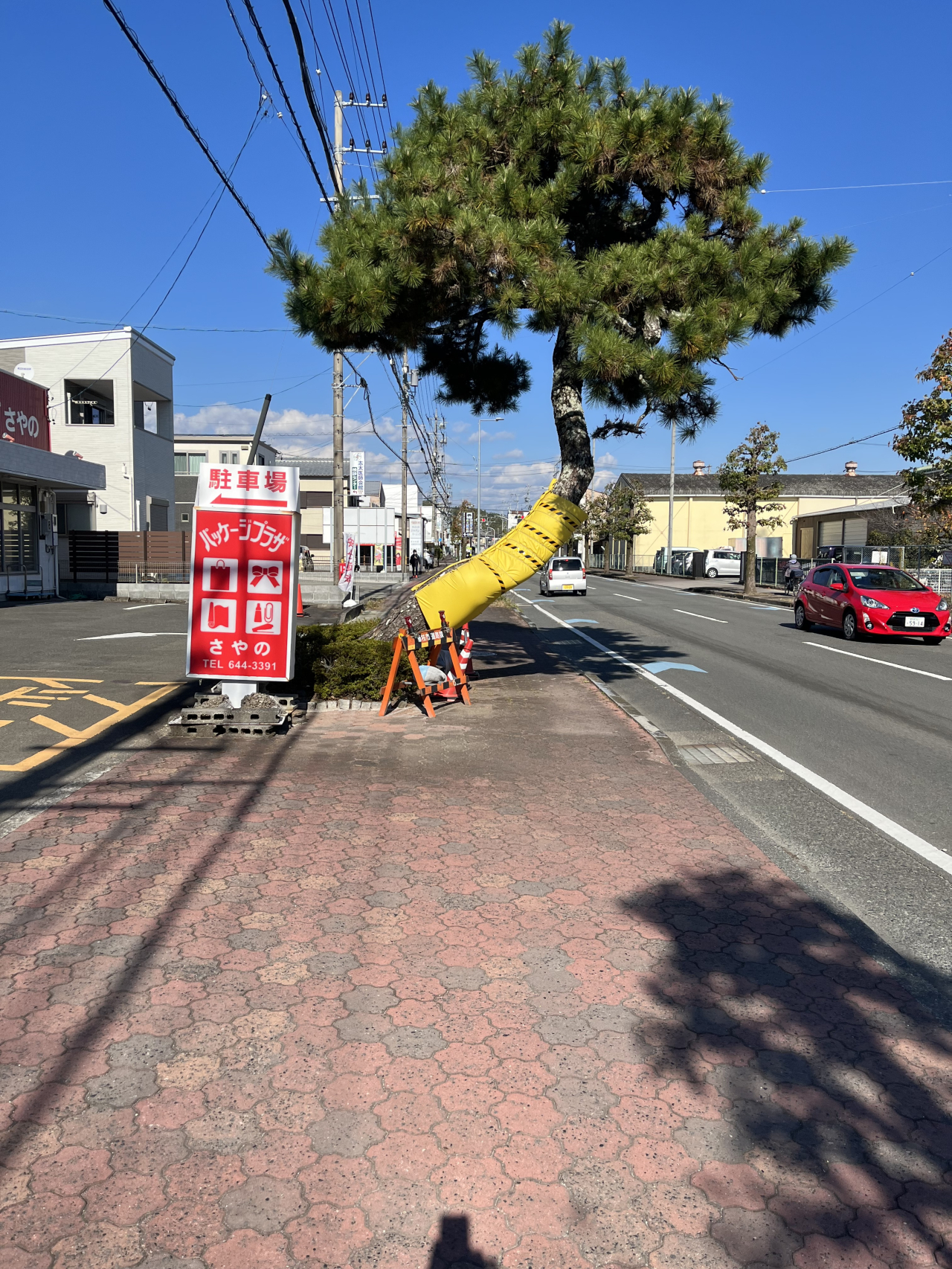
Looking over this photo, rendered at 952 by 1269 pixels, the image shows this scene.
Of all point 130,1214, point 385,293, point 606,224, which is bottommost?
point 130,1214

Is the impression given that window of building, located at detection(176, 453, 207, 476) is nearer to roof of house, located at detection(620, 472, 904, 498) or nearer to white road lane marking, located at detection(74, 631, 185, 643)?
roof of house, located at detection(620, 472, 904, 498)

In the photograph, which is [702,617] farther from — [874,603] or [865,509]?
[865,509]

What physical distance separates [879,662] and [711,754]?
7950 mm

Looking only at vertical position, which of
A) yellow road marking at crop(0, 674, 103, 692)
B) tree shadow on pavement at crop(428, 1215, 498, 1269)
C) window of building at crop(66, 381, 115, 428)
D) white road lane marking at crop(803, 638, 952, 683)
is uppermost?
window of building at crop(66, 381, 115, 428)

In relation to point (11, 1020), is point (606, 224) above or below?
above

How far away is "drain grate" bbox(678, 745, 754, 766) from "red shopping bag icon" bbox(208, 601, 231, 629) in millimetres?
4232

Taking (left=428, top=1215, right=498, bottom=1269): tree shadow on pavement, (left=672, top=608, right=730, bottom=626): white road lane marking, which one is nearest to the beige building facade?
(left=672, top=608, right=730, bottom=626): white road lane marking

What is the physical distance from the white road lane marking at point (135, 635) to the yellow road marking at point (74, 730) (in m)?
5.58

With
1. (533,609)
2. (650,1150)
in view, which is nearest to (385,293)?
(650,1150)

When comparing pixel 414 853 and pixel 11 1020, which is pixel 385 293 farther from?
pixel 11 1020

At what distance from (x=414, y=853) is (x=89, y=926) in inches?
69.5

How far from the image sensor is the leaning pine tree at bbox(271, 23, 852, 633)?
8.61 m

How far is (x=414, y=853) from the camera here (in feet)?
17.4

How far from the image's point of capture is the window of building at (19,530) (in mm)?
25156
